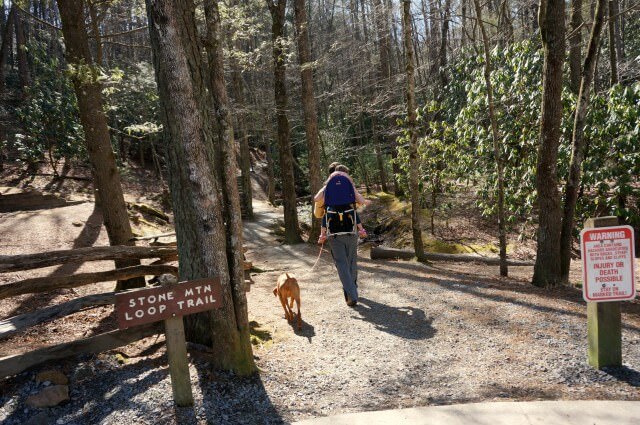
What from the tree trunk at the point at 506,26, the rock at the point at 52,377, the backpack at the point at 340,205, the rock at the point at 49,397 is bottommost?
the rock at the point at 49,397

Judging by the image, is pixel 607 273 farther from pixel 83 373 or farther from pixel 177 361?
pixel 83 373

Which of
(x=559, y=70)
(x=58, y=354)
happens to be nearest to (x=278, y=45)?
(x=559, y=70)

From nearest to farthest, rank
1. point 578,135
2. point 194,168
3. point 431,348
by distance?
point 194,168 < point 431,348 < point 578,135

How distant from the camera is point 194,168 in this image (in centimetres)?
402

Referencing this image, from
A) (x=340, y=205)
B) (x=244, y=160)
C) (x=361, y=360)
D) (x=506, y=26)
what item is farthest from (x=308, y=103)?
(x=361, y=360)

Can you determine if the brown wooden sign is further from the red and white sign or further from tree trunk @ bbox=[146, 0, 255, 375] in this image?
the red and white sign

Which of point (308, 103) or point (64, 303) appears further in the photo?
point (308, 103)

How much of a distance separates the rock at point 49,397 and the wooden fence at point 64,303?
329 mm

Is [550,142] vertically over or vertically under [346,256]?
over

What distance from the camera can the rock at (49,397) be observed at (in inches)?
149

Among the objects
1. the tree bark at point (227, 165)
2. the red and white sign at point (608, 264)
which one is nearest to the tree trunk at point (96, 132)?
the tree bark at point (227, 165)

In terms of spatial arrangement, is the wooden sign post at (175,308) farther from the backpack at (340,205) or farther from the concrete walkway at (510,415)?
the backpack at (340,205)

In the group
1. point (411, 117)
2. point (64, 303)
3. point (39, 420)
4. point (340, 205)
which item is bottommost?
point (39, 420)

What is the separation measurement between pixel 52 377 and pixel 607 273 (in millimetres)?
5211
